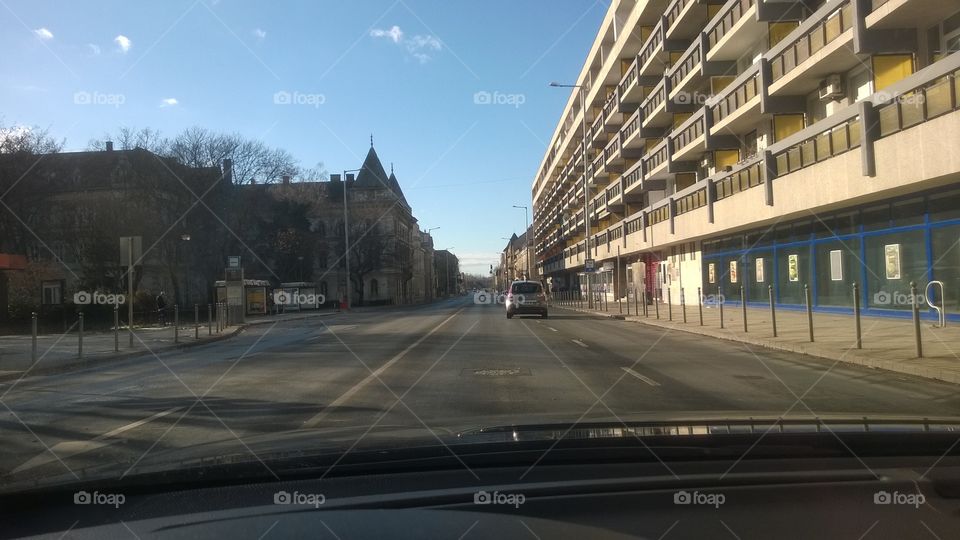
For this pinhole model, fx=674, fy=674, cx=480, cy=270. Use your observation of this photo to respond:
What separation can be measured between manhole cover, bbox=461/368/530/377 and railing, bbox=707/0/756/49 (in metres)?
19.7

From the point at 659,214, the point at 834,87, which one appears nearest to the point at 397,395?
the point at 834,87

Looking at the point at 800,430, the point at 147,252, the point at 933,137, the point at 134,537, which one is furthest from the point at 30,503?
the point at 147,252

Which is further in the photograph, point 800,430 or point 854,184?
point 854,184

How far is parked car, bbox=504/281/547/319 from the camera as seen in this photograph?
3062 centimetres

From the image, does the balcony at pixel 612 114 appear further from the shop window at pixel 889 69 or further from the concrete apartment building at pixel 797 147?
the shop window at pixel 889 69

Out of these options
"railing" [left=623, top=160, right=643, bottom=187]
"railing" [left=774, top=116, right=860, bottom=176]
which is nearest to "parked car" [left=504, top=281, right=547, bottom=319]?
"railing" [left=774, top=116, right=860, bottom=176]

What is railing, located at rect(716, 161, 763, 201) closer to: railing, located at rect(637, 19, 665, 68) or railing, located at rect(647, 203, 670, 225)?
railing, located at rect(647, 203, 670, 225)

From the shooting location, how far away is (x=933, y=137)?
15469 millimetres

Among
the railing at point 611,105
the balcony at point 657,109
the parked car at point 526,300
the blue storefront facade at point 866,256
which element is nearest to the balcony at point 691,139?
the balcony at point 657,109

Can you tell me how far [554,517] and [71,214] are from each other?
4502cm

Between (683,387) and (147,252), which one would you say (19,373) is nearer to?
(683,387)

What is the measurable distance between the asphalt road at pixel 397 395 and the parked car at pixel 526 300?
1445cm

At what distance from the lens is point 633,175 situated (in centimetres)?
4538

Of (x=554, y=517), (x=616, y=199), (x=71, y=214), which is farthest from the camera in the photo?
(x=616, y=199)
